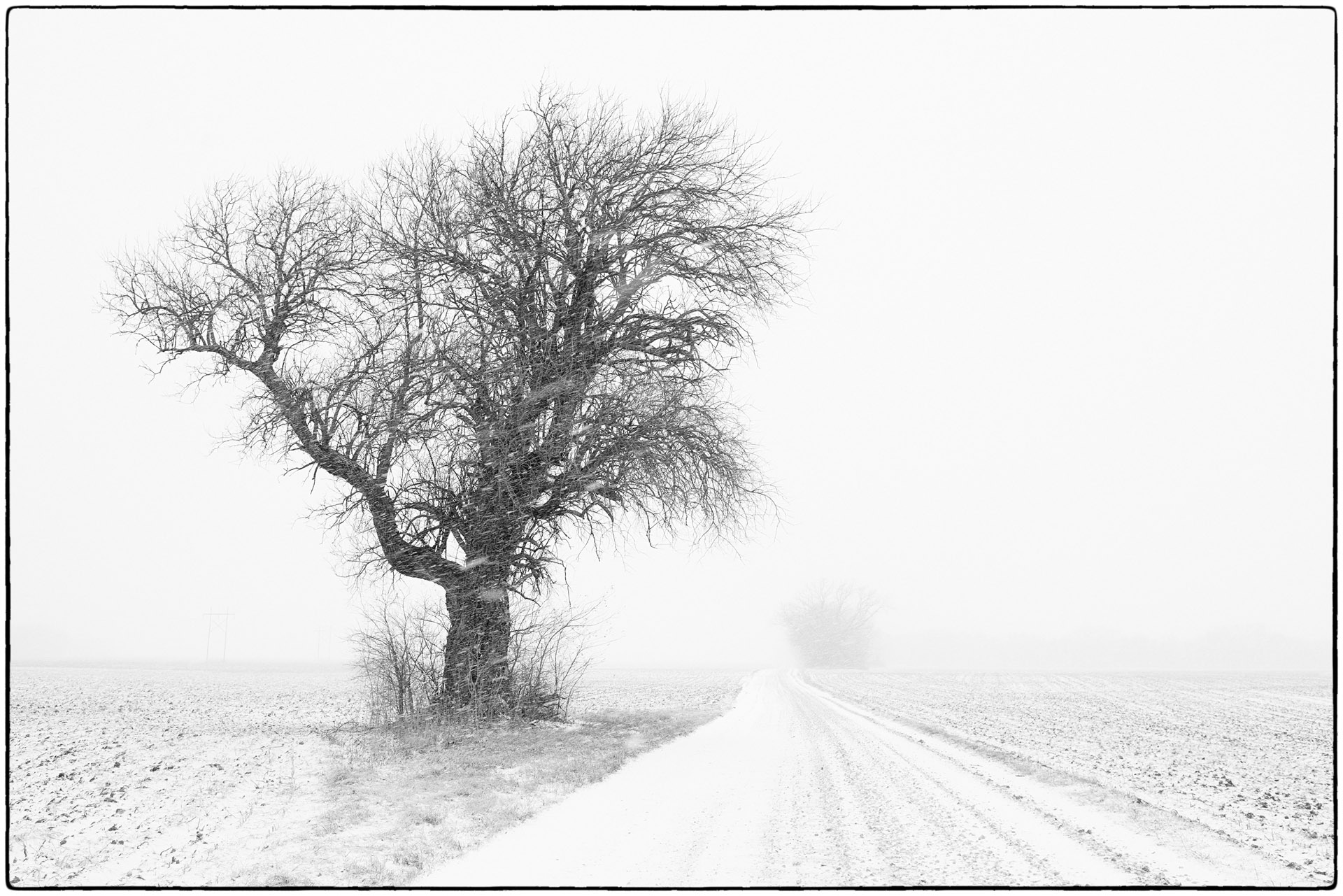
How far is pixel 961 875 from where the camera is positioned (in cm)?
612

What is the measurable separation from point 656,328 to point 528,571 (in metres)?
4.76

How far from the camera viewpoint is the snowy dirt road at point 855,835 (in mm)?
6168

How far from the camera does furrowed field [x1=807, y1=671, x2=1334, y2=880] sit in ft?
25.1

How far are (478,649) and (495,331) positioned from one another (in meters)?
5.38

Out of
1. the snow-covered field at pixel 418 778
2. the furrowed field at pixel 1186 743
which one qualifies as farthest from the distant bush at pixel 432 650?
the furrowed field at pixel 1186 743

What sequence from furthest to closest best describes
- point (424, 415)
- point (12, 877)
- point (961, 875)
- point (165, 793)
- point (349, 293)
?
1. point (349, 293)
2. point (424, 415)
3. point (165, 793)
4. point (12, 877)
5. point (961, 875)

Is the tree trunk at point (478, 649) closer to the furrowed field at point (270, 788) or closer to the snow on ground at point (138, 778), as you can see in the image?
the furrowed field at point (270, 788)

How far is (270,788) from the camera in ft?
30.4

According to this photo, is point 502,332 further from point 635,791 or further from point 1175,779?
point 1175,779

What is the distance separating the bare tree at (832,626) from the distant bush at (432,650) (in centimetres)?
5490

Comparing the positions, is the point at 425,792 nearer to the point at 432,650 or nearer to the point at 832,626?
the point at 432,650

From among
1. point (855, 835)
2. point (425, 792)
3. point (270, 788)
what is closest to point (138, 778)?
point (270, 788)

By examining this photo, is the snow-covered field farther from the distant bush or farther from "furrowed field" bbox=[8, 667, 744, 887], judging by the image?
the distant bush

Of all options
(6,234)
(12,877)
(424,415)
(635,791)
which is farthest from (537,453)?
(12,877)
